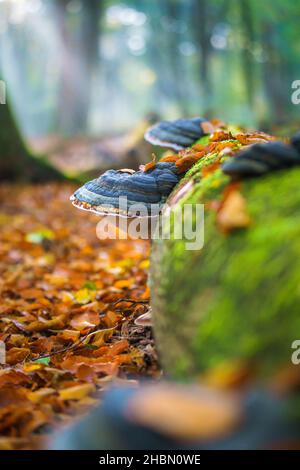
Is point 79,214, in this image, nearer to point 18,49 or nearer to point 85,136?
point 85,136

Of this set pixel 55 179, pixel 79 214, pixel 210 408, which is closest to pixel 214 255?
pixel 210 408

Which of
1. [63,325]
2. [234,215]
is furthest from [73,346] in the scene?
[234,215]

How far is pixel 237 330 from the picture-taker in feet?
4.78

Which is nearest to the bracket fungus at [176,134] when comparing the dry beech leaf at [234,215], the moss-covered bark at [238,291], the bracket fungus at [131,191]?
the bracket fungus at [131,191]

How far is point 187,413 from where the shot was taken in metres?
1.22

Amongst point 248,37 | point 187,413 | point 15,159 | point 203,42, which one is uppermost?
point 203,42

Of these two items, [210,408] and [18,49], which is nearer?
[210,408]

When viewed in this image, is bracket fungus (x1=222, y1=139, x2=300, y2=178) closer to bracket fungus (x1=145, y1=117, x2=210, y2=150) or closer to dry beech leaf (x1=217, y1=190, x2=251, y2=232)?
dry beech leaf (x1=217, y1=190, x2=251, y2=232)

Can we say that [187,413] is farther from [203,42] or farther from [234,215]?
[203,42]

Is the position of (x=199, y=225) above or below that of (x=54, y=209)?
below

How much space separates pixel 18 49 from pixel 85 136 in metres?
34.3

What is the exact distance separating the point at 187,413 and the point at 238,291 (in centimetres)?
43

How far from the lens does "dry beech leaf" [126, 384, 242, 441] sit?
47.4 inches

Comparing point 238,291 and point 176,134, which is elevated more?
point 176,134
